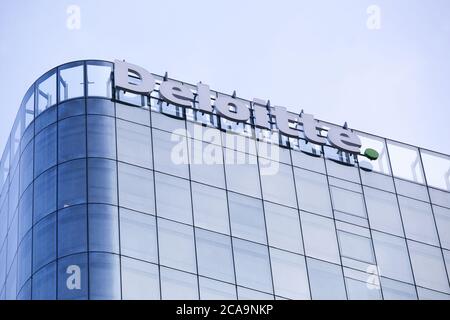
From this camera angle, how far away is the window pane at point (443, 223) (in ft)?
208

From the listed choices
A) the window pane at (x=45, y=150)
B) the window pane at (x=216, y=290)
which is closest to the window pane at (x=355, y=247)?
the window pane at (x=216, y=290)

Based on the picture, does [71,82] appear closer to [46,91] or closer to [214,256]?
[46,91]

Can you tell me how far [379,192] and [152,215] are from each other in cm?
1635

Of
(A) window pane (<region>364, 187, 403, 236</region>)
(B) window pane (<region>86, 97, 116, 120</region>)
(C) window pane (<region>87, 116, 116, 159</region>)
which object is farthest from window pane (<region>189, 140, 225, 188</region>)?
(A) window pane (<region>364, 187, 403, 236</region>)

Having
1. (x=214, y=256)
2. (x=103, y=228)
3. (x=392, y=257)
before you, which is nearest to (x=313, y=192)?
(x=392, y=257)

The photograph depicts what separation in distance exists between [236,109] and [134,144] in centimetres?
808

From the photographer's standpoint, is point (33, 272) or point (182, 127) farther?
point (182, 127)

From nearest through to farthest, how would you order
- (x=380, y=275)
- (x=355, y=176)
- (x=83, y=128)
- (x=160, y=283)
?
(x=160, y=283)
(x=83, y=128)
(x=380, y=275)
(x=355, y=176)

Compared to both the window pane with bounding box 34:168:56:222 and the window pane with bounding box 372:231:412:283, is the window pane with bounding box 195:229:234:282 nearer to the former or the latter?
the window pane with bounding box 34:168:56:222

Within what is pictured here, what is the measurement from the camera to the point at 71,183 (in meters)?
52.2

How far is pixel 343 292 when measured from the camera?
56312 mm

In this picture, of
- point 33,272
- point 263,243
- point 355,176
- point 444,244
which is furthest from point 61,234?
point 444,244
